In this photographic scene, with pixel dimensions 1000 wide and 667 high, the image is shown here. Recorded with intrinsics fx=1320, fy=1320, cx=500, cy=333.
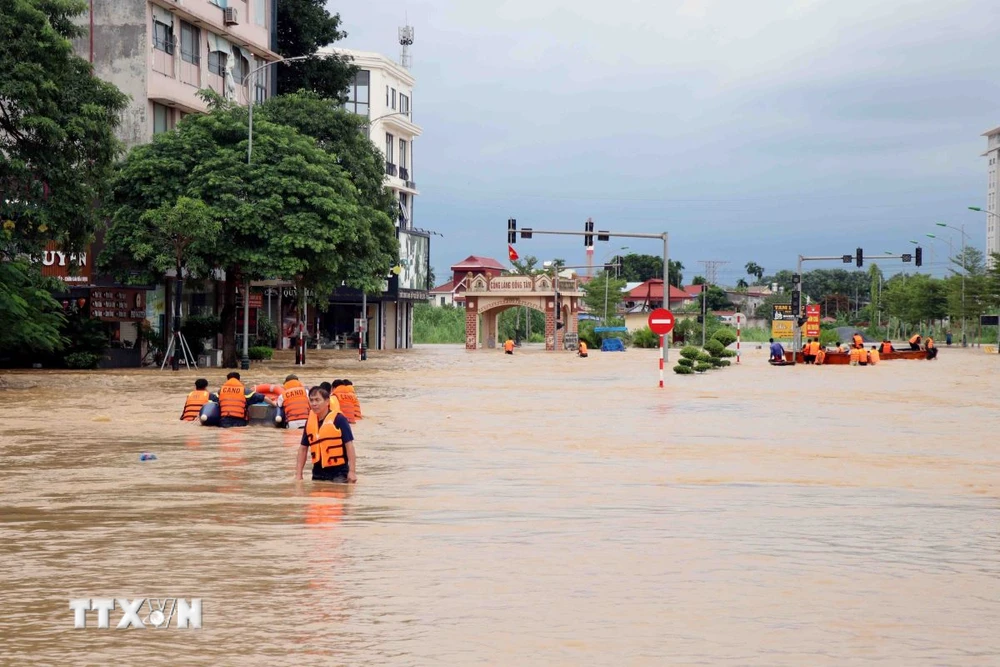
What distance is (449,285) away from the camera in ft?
578

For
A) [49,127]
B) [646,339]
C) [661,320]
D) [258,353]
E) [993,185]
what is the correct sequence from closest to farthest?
[49,127]
[661,320]
[258,353]
[646,339]
[993,185]

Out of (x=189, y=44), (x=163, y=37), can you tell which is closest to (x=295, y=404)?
(x=163, y=37)

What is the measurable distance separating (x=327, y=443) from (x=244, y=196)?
3202cm

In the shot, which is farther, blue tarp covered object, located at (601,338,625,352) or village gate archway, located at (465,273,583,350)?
village gate archway, located at (465,273,583,350)

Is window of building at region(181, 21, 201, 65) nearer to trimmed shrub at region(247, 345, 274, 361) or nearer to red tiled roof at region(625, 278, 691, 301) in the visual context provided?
trimmed shrub at region(247, 345, 274, 361)

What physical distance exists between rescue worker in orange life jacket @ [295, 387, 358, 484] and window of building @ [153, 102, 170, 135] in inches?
1472

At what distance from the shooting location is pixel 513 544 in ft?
38.0

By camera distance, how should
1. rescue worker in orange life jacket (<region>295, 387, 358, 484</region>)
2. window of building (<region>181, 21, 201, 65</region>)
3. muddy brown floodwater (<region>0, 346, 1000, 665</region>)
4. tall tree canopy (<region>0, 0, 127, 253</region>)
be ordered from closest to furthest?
muddy brown floodwater (<region>0, 346, 1000, 665</region>) < rescue worker in orange life jacket (<region>295, 387, 358, 484</region>) < tall tree canopy (<region>0, 0, 127, 253</region>) < window of building (<region>181, 21, 201, 65</region>)

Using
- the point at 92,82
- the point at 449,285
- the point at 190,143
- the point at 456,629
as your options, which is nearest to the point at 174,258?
the point at 190,143

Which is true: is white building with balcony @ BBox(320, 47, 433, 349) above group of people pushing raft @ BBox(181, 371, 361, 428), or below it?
above

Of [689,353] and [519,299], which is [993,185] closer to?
[519,299]

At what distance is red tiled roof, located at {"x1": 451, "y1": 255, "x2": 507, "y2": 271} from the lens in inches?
6156

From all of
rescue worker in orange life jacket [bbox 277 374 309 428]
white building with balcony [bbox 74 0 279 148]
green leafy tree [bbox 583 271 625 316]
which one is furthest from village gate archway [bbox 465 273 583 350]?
rescue worker in orange life jacket [bbox 277 374 309 428]

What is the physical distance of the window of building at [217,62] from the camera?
54.8m
